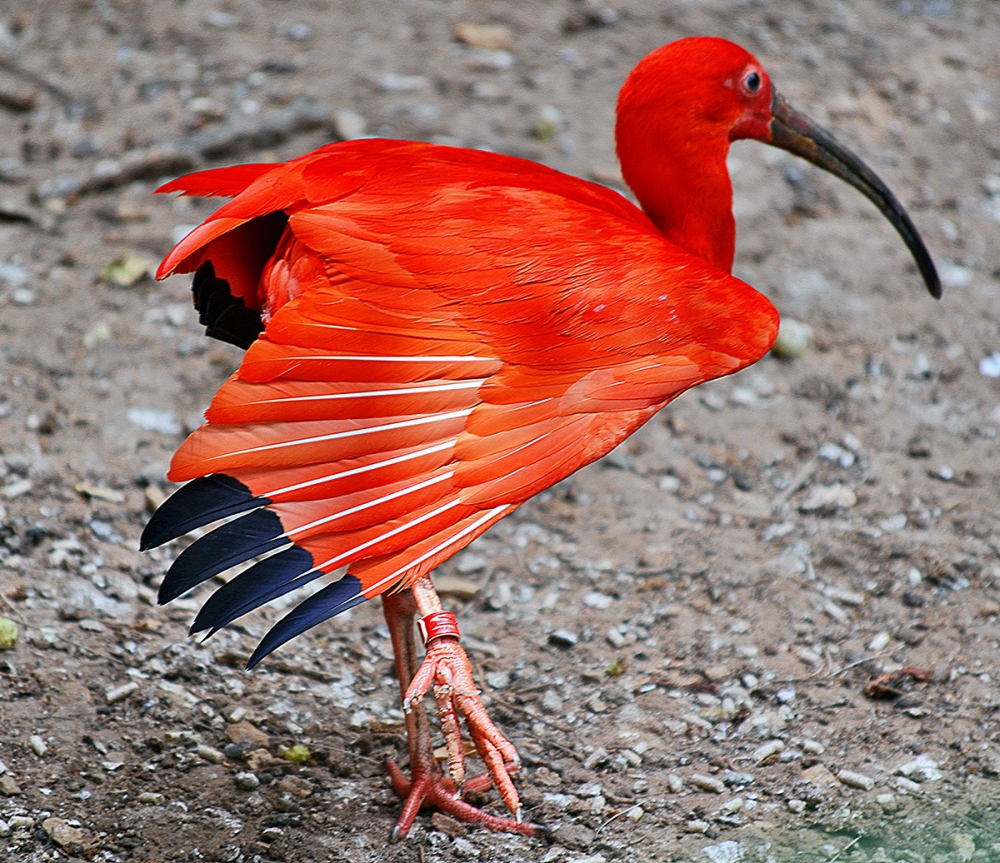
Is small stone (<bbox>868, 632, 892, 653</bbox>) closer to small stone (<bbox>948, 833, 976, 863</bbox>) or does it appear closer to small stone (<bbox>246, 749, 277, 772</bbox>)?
small stone (<bbox>948, 833, 976, 863</bbox>)

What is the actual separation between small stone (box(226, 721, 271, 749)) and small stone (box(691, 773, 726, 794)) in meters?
1.20

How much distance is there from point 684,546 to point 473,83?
2952 mm

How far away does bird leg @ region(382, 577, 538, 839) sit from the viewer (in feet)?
8.39

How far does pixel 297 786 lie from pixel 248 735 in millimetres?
232

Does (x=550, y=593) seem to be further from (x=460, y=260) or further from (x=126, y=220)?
(x=126, y=220)

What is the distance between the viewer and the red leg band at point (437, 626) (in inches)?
103

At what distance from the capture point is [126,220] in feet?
16.6

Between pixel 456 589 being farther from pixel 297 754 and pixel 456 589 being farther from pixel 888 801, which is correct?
pixel 888 801

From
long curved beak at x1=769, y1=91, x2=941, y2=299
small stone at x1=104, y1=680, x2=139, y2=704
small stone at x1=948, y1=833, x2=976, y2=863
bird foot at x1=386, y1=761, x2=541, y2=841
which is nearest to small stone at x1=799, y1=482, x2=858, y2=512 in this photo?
long curved beak at x1=769, y1=91, x2=941, y2=299

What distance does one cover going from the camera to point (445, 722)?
8.43 ft

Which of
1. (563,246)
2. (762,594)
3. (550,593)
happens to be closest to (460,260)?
(563,246)

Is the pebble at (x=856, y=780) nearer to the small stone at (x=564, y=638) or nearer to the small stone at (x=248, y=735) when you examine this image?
the small stone at (x=564, y=638)

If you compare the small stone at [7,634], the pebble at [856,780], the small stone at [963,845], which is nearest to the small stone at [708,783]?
the pebble at [856,780]

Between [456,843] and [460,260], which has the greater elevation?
[460,260]
